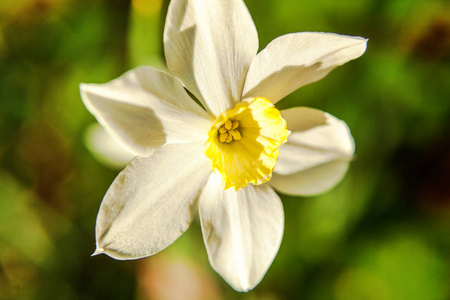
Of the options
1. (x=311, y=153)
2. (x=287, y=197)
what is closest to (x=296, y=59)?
(x=311, y=153)

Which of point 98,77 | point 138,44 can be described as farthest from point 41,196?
point 138,44

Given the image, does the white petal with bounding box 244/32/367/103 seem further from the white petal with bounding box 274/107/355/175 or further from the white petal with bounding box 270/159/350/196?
the white petal with bounding box 270/159/350/196

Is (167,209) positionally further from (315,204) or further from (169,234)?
(315,204)

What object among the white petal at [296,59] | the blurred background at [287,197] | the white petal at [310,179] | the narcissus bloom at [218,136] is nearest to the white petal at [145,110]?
the narcissus bloom at [218,136]

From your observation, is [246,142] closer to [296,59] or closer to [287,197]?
[296,59]

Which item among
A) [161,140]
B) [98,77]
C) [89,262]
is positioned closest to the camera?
[161,140]
